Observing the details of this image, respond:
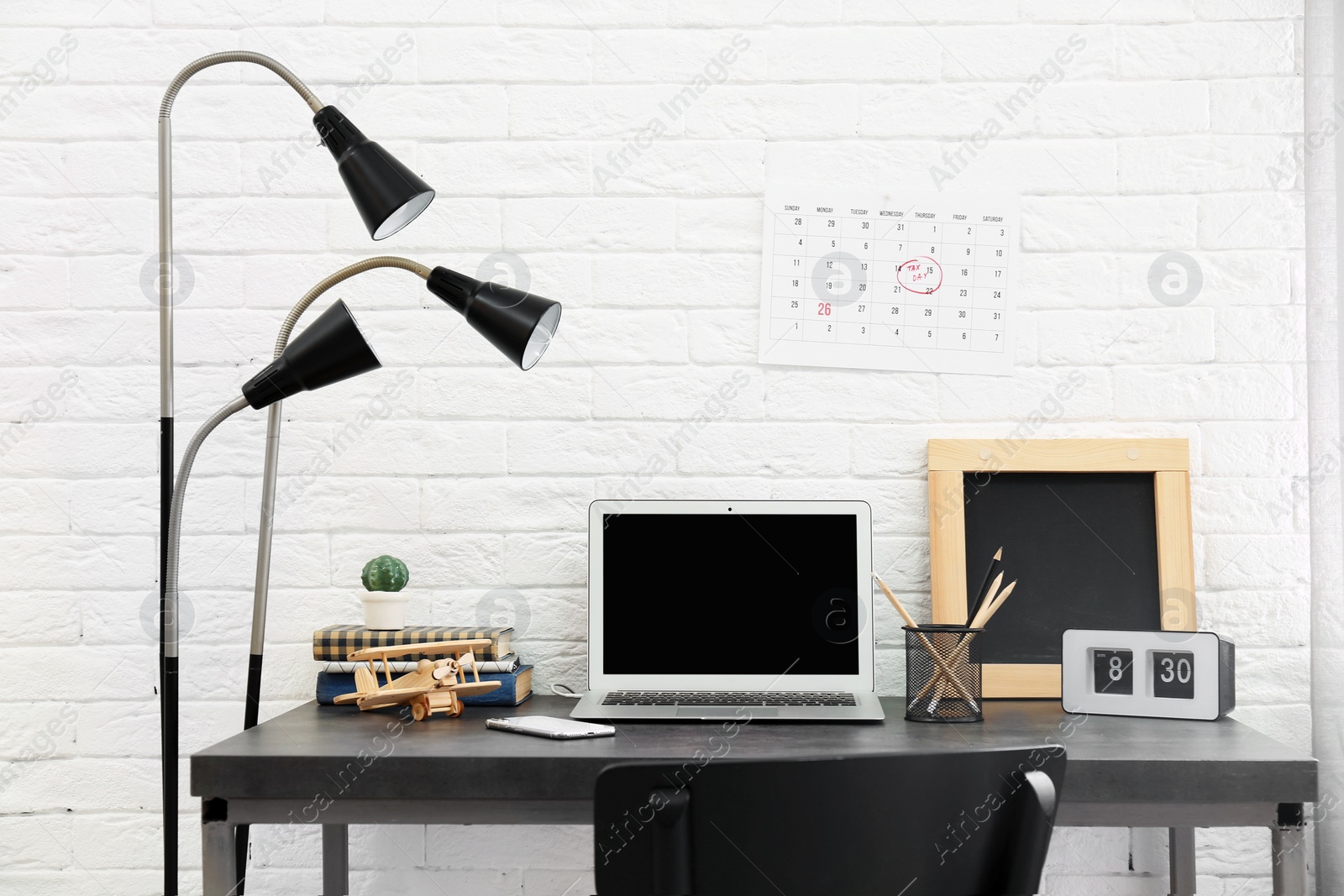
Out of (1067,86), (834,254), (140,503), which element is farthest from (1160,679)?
(140,503)

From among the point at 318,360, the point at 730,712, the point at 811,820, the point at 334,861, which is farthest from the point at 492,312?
the point at 334,861

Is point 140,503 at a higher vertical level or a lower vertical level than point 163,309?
lower

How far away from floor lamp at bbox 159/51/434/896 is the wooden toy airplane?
0.23 meters

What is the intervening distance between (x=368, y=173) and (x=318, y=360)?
24 cm

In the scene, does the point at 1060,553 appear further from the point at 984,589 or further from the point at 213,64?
the point at 213,64

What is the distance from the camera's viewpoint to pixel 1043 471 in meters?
1.60

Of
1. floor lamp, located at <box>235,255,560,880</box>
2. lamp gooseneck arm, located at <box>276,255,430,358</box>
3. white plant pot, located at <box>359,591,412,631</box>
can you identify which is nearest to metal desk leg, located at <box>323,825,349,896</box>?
floor lamp, located at <box>235,255,560,880</box>

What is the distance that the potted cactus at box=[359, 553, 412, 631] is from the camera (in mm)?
1499

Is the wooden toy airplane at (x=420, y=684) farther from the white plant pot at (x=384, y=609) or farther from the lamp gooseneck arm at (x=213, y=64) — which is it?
the lamp gooseneck arm at (x=213, y=64)

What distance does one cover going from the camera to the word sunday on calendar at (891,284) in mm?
1632

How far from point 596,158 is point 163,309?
701mm

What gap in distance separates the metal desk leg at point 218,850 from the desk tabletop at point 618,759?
0.07 ft

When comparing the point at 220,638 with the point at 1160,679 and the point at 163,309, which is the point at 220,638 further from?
the point at 1160,679

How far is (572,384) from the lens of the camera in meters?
1.64
